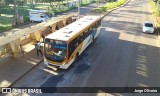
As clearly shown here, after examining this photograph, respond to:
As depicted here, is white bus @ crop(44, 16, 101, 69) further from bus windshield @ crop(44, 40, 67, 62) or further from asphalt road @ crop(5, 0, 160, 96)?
asphalt road @ crop(5, 0, 160, 96)

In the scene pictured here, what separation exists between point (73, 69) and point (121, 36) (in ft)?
43.8

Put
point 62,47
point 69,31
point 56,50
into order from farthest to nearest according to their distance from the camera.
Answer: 1. point 69,31
2. point 56,50
3. point 62,47

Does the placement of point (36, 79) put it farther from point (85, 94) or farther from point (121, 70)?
point (121, 70)

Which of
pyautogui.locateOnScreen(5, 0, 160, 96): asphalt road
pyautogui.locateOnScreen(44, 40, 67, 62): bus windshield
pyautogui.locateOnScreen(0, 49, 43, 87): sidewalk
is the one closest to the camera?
pyautogui.locateOnScreen(5, 0, 160, 96): asphalt road

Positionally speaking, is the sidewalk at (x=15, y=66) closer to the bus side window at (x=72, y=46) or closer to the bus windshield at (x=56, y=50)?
the bus windshield at (x=56, y=50)

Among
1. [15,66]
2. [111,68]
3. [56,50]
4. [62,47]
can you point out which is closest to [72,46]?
[62,47]

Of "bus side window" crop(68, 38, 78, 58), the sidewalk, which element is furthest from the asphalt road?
"bus side window" crop(68, 38, 78, 58)

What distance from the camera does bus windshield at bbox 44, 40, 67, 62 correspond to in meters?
17.4

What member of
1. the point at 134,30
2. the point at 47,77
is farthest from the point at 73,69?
the point at 134,30

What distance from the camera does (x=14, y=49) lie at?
67.8ft

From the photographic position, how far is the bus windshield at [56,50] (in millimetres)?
17359

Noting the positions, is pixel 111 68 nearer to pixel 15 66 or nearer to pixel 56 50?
pixel 56 50

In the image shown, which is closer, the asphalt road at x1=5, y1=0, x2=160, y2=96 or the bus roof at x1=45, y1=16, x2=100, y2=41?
the asphalt road at x1=5, y1=0, x2=160, y2=96

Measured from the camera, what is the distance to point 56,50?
17.6 metres
